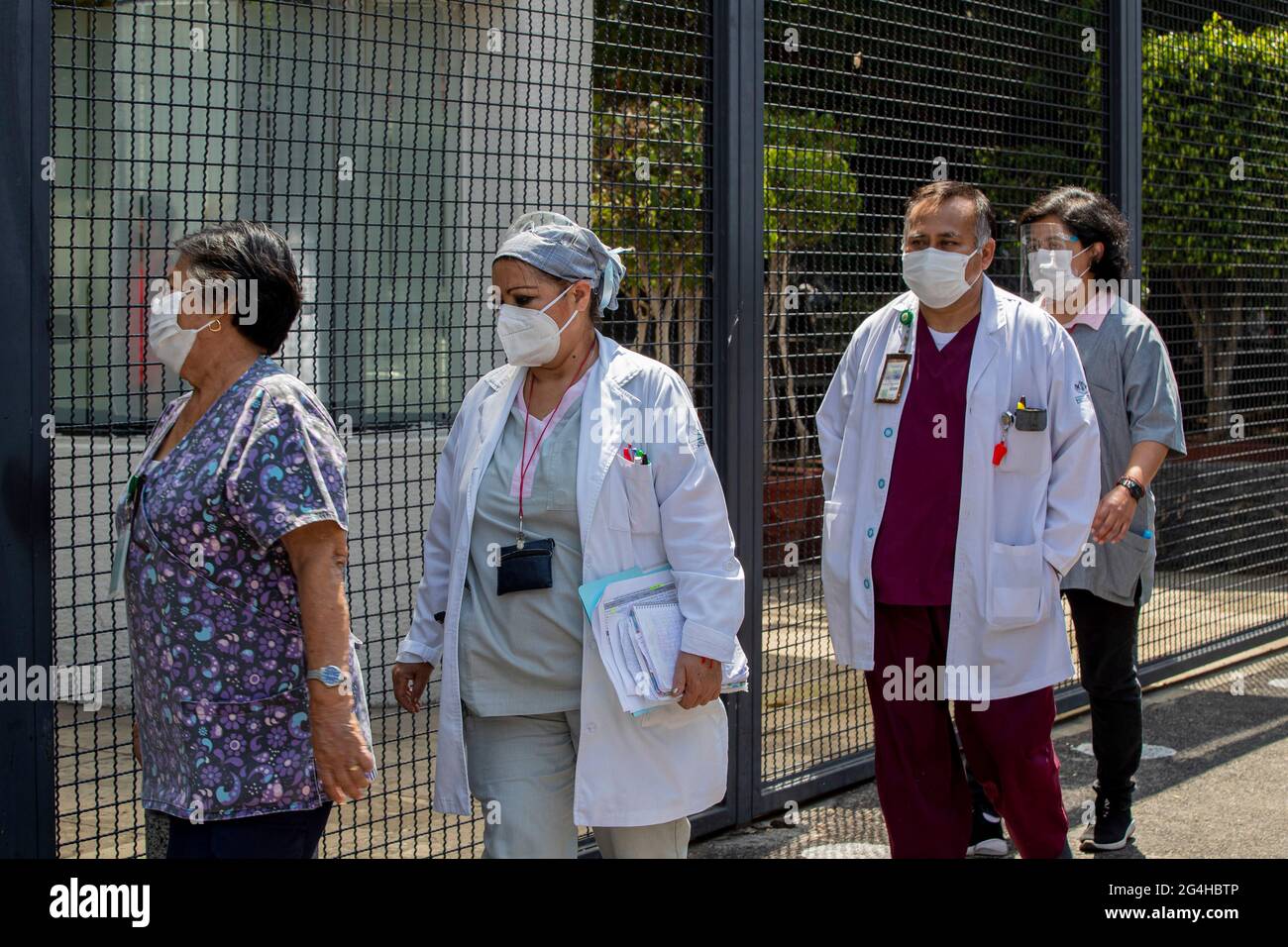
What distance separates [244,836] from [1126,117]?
6.30 meters

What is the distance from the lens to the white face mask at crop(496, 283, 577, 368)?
376 centimetres

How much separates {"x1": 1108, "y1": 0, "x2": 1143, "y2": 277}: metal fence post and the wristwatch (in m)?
5.77

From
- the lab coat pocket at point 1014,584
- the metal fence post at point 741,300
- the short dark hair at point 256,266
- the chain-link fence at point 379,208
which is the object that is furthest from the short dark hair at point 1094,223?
the short dark hair at point 256,266

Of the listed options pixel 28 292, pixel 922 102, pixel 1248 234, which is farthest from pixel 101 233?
pixel 1248 234

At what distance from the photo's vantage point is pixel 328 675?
3148 mm

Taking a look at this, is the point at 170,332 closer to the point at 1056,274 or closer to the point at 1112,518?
the point at 1112,518

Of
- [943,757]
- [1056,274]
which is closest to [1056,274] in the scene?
[1056,274]

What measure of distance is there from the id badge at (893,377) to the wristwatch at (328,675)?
196 cm

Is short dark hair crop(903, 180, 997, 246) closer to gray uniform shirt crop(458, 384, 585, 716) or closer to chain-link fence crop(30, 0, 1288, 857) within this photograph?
chain-link fence crop(30, 0, 1288, 857)

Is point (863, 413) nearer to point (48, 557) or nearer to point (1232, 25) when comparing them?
point (48, 557)

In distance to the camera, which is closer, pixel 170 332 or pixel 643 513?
pixel 170 332

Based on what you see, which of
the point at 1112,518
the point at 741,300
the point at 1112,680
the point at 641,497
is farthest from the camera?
the point at 741,300

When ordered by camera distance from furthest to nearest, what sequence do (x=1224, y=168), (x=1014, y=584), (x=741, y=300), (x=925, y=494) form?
(x=1224, y=168), (x=741, y=300), (x=925, y=494), (x=1014, y=584)

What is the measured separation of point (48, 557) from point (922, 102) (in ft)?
14.0
